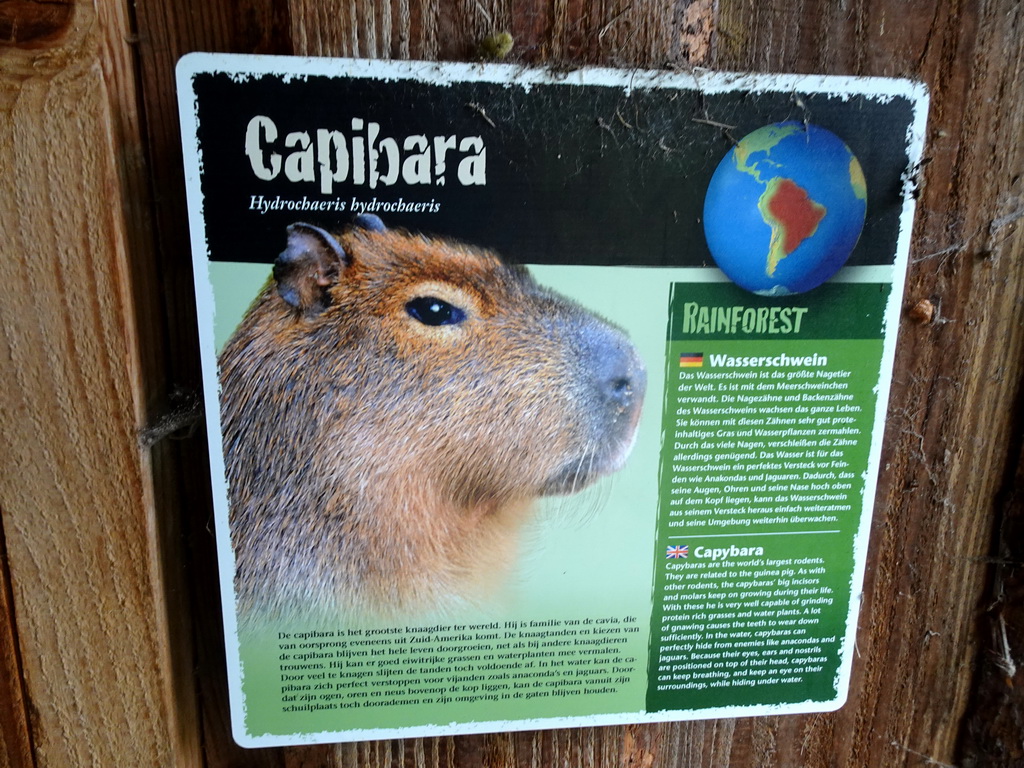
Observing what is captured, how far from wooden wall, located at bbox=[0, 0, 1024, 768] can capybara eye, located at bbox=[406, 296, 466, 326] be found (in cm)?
19

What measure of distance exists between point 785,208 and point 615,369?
0.20m

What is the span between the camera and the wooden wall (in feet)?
1.45

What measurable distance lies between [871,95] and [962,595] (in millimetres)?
507

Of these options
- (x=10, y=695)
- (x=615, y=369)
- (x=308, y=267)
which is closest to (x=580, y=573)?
(x=615, y=369)

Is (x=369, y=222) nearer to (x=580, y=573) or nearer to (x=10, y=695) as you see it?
(x=580, y=573)

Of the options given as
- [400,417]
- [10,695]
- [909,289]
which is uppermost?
[909,289]

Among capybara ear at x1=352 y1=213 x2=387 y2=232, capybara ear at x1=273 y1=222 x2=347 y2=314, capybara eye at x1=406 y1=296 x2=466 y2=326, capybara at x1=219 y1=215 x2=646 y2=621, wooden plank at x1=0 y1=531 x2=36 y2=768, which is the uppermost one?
capybara ear at x1=352 y1=213 x2=387 y2=232

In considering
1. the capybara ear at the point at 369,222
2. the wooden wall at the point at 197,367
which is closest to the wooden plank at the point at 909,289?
the wooden wall at the point at 197,367

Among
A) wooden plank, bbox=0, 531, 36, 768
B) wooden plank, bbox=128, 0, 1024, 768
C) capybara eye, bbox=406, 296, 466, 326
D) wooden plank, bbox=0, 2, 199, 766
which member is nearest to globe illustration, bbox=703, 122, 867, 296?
wooden plank, bbox=128, 0, 1024, 768

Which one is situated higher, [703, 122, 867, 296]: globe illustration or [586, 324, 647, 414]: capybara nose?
[703, 122, 867, 296]: globe illustration

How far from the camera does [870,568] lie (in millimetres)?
604

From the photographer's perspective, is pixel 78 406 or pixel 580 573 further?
pixel 580 573

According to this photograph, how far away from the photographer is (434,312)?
1.65ft

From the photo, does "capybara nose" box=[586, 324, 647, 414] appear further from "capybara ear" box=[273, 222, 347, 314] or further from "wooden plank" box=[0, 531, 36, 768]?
"wooden plank" box=[0, 531, 36, 768]
